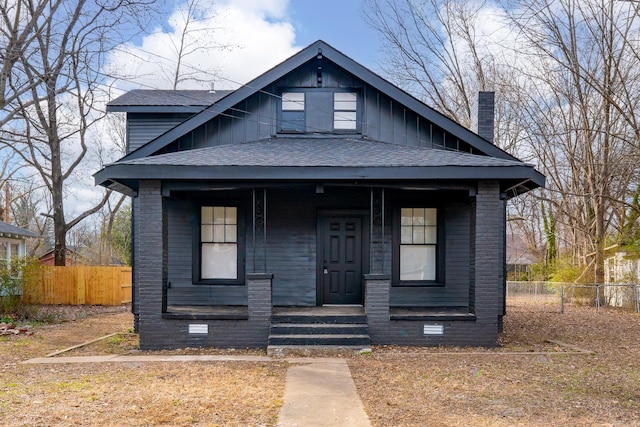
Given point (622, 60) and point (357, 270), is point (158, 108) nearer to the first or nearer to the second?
point (357, 270)

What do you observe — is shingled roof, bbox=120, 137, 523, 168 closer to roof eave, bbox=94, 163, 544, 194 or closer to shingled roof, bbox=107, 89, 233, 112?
roof eave, bbox=94, 163, 544, 194

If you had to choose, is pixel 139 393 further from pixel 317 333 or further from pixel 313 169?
pixel 313 169

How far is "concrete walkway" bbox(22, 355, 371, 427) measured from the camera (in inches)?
217

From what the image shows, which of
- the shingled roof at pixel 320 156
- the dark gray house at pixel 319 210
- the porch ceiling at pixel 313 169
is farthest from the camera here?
the dark gray house at pixel 319 210

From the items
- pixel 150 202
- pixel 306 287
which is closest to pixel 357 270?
pixel 306 287

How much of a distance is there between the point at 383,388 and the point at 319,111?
6774 millimetres

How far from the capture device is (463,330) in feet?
32.3

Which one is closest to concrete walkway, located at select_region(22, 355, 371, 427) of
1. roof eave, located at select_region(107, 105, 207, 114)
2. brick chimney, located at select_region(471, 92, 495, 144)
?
roof eave, located at select_region(107, 105, 207, 114)

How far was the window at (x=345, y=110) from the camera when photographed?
11.8 metres

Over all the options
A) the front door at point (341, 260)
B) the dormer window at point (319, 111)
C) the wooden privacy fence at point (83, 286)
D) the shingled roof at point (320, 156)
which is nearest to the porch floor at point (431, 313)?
the front door at point (341, 260)

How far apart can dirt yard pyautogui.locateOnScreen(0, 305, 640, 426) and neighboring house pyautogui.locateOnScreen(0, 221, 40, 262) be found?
11223 mm

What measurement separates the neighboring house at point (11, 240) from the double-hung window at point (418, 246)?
15068mm

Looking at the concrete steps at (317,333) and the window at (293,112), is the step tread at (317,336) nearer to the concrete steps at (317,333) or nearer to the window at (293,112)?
the concrete steps at (317,333)

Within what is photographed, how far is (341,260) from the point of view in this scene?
1153 centimetres
